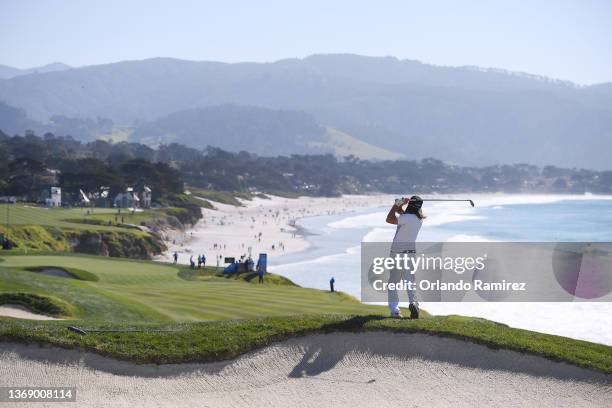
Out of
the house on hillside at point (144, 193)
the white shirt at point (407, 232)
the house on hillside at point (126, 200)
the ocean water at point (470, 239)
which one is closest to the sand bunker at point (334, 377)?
the white shirt at point (407, 232)

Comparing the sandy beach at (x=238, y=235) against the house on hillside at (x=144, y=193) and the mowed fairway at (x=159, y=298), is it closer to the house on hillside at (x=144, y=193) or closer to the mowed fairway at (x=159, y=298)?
the house on hillside at (x=144, y=193)

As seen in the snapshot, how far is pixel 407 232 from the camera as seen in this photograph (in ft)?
44.9

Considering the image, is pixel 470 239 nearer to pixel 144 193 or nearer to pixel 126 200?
pixel 126 200

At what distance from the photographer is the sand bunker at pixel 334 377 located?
10.9m

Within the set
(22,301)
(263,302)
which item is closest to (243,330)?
(22,301)

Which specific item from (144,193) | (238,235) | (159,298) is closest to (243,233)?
(238,235)

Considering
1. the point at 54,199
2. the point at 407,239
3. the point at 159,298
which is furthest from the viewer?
the point at 54,199

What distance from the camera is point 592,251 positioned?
59.3 metres

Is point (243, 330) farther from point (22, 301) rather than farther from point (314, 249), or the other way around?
point (314, 249)

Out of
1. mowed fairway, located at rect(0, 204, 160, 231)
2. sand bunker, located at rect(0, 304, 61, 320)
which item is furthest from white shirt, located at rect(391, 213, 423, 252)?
mowed fairway, located at rect(0, 204, 160, 231)

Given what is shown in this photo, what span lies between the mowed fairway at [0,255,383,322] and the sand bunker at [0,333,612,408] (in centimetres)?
884

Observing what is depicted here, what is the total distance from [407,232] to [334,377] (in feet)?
11.6

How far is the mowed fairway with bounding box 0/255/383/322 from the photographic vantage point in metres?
21.3

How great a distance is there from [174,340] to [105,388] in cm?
179
